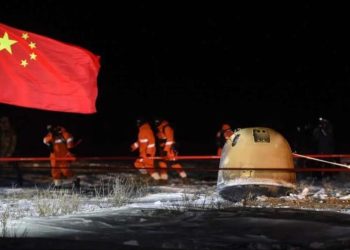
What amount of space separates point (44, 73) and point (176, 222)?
327cm

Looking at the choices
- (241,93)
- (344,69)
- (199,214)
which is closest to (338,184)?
(199,214)

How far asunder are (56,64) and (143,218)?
9.50 ft

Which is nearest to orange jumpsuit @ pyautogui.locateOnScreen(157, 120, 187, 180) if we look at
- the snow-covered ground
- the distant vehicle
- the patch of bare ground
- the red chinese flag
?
the snow-covered ground

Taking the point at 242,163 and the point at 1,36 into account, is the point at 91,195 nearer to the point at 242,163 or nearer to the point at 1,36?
the point at 242,163

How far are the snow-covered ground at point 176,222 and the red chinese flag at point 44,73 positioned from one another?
1456mm

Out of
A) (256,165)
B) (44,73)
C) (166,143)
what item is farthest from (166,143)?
(44,73)

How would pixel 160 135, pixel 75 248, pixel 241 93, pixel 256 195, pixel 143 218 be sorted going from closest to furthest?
pixel 75 248 < pixel 143 218 < pixel 256 195 < pixel 160 135 < pixel 241 93

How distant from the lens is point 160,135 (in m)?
19.4

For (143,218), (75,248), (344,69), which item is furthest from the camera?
(344,69)

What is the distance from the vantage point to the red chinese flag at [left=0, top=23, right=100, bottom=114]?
11281 mm

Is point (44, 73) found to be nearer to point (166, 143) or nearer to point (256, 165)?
point (256, 165)

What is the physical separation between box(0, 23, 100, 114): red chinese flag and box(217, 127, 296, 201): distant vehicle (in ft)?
9.15

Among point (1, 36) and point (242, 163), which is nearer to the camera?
point (1, 36)

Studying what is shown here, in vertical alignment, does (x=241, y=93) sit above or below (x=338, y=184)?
above
